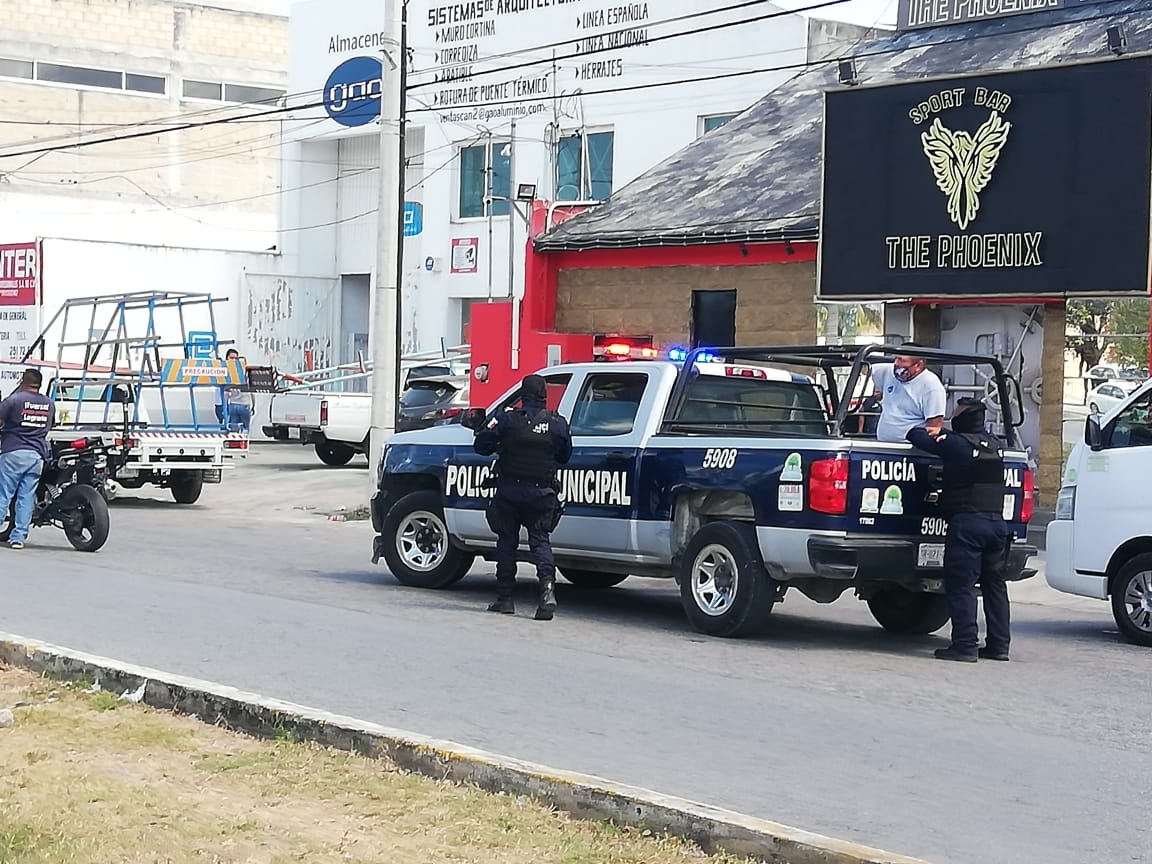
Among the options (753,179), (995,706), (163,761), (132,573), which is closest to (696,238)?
(753,179)

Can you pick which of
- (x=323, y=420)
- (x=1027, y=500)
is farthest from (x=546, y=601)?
(x=323, y=420)

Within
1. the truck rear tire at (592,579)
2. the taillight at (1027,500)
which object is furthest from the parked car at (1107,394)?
the taillight at (1027,500)

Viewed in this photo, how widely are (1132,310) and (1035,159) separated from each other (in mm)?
2444

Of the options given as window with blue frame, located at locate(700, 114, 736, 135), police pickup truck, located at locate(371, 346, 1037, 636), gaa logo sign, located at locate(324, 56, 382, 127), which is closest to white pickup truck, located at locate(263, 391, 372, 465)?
window with blue frame, located at locate(700, 114, 736, 135)

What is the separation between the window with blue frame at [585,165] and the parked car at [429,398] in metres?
8.97

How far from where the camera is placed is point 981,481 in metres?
11.1

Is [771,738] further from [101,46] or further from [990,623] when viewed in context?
[101,46]

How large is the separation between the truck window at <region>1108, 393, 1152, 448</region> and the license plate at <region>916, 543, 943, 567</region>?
218 centimetres

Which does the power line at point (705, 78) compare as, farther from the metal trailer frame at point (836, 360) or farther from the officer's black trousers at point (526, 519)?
the officer's black trousers at point (526, 519)

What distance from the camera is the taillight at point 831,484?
11.1 meters

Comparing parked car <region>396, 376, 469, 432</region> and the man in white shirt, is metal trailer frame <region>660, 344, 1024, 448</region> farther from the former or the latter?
parked car <region>396, 376, 469, 432</region>

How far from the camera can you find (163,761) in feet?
24.6

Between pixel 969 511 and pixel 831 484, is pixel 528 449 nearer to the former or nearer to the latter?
pixel 831 484

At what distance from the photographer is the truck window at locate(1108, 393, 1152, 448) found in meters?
12.6
